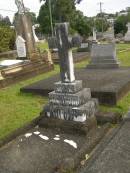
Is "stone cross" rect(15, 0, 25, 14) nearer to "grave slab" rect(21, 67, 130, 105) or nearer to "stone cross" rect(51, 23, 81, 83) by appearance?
"grave slab" rect(21, 67, 130, 105)

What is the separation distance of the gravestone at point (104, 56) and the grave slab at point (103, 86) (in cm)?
146

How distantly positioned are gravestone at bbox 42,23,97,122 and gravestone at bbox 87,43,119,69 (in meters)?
5.89

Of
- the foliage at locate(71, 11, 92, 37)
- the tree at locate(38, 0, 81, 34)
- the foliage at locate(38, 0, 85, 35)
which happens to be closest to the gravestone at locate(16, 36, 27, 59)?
the foliage at locate(38, 0, 85, 35)

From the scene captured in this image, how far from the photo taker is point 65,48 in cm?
502

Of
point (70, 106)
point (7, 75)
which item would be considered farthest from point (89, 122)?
point (7, 75)

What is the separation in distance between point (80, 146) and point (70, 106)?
89 centimetres

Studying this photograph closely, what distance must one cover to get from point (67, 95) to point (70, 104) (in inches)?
6.8

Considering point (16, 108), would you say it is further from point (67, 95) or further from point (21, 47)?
point (21, 47)

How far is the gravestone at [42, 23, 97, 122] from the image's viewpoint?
492 centimetres

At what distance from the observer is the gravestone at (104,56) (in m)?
11.0

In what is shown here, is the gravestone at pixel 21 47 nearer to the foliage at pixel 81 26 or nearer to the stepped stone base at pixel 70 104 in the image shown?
the stepped stone base at pixel 70 104

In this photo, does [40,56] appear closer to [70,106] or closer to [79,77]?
[79,77]

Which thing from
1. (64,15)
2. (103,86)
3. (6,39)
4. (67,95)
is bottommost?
(103,86)

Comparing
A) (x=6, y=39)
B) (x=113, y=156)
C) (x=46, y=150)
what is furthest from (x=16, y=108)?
(x=6, y=39)
